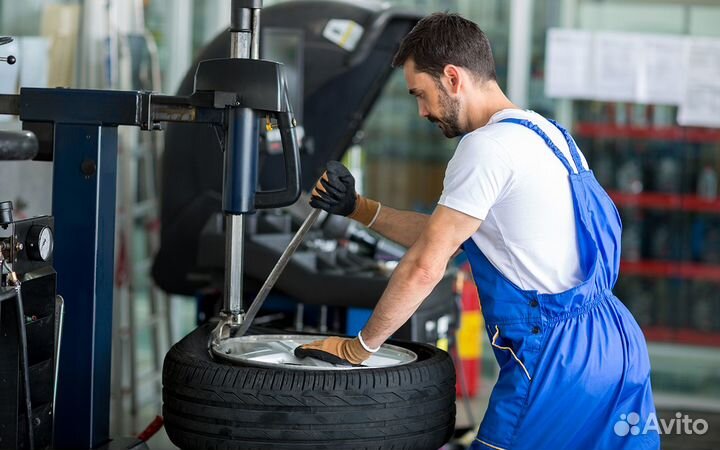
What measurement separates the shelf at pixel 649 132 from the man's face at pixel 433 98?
348cm

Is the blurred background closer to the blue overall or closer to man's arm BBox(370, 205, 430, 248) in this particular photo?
man's arm BBox(370, 205, 430, 248)

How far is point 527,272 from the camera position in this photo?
211 centimetres

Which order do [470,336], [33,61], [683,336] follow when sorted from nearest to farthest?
[33,61] < [470,336] < [683,336]

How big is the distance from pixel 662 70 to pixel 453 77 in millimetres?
3496

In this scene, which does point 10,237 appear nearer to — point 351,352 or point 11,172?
point 351,352

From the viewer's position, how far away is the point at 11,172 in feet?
11.0

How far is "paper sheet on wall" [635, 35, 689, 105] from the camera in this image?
210 inches

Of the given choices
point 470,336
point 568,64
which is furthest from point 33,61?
point 568,64

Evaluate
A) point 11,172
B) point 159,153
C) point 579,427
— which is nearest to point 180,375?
point 579,427

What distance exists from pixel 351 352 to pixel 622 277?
383cm

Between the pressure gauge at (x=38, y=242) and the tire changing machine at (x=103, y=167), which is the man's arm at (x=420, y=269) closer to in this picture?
the tire changing machine at (x=103, y=167)

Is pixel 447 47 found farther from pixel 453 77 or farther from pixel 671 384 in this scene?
pixel 671 384

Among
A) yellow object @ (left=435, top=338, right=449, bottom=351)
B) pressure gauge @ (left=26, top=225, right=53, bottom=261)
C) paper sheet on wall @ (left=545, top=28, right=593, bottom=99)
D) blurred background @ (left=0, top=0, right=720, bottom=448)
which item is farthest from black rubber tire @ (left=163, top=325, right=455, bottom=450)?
paper sheet on wall @ (left=545, top=28, right=593, bottom=99)

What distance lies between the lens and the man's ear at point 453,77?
6.99 ft
